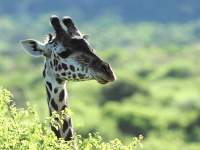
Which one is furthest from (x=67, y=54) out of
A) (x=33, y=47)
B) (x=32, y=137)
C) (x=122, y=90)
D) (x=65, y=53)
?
(x=122, y=90)

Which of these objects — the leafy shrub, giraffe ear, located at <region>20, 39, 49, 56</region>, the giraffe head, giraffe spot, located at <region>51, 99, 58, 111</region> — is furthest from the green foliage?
the leafy shrub

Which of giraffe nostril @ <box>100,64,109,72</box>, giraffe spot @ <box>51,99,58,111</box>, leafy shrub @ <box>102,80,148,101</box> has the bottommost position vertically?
giraffe spot @ <box>51,99,58,111</box>

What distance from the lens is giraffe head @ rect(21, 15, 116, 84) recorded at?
8.23m

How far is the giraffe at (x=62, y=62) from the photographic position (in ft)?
27.3

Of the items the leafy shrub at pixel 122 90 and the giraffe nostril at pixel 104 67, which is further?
the leafy shrub at pixel 122 90

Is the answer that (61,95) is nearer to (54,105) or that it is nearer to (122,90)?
(54,105)

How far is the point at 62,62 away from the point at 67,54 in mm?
124

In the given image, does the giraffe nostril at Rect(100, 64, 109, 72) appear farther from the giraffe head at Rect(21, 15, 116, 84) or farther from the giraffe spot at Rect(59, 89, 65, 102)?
the giraffe spot at Rect(59, 89, 65, 102)

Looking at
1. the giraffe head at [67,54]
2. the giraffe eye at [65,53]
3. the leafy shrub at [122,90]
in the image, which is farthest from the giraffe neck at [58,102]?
the leafy shrub at [122,90]

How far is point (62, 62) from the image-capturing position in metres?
8.49

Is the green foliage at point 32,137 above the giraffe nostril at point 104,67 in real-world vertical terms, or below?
below

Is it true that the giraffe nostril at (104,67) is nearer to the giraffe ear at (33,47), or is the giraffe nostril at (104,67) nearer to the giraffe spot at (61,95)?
the giraffe spot at (61,95)

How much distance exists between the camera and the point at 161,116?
201ft

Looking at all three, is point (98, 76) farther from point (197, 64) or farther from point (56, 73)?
point (197, 64)
